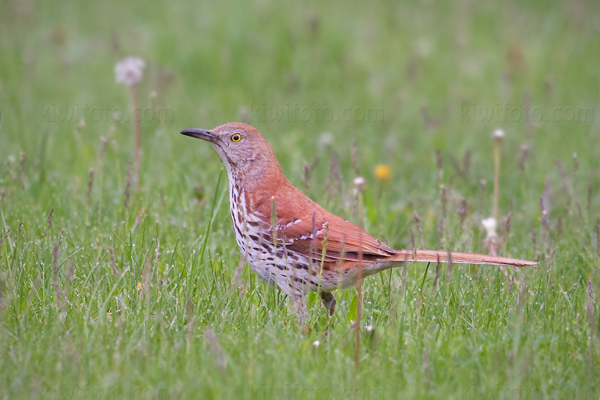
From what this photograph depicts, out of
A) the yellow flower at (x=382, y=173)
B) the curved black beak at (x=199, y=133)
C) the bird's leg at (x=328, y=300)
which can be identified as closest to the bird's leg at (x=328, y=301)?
the bird's leg at (x=328, y=300)

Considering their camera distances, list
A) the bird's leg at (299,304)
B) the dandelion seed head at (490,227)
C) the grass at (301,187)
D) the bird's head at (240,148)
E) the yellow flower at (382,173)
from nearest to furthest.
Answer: the grass at (301,187) < the bird's leg at (299,304) < the bird's head at (240,148) < the dandelion seed head at (490,227) < the yellow flower at (382,173)

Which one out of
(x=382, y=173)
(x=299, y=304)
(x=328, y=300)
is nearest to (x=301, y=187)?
(x=382, y=173)

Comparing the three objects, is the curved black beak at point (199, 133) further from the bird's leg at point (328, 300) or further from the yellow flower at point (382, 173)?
the yellow flower at point (382, 173)

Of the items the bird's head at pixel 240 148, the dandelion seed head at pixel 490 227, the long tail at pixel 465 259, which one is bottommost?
the long tail at pixel 465 259

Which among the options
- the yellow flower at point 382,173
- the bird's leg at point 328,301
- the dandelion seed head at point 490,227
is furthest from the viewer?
the yellow flower at point 382,173

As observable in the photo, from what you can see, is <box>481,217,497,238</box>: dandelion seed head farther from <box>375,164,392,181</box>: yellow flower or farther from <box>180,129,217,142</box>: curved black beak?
<box>180,129,217,142</box>: curved black beak

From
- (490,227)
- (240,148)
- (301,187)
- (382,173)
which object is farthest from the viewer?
(382,173)

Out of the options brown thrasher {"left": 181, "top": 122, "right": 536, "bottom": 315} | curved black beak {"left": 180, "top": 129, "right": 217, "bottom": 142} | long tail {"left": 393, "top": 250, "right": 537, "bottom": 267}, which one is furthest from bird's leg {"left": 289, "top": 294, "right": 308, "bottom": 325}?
curved black beak {"left": 180, "top": 129, "right": 217, "bottom": 142}

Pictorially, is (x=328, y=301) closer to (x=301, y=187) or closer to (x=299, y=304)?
(x=299, y=304)

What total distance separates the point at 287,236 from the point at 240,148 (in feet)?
2.24

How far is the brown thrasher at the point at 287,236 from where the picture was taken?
399cm

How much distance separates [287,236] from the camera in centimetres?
414

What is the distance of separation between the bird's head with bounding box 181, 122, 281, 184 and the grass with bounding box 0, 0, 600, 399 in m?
0.47

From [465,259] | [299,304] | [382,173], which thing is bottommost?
[299,304]
